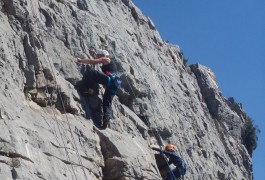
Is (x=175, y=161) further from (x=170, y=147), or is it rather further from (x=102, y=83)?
(x=102, y=83)

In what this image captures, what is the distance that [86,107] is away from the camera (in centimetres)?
1491

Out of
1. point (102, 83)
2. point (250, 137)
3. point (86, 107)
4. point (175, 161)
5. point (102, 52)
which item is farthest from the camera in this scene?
point (250, 137)

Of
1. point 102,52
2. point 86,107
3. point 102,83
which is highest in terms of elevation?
point 102,52

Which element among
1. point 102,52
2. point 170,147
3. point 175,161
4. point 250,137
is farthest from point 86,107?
point 250,137

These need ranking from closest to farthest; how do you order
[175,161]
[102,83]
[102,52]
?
[102,83] → [102,52] → [175,161]

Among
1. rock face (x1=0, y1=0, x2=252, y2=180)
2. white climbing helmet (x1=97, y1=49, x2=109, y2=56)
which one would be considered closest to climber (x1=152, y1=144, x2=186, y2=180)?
rock face (x1=0, y1=0, x2=252, y2=180)

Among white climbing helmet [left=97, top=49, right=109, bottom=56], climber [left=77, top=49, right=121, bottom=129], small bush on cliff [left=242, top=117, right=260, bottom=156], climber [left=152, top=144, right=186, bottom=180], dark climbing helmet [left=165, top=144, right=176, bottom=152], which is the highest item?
small bush on cliff [left=242, top=117, right=260, bottom=156]

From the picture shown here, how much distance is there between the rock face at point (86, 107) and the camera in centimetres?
1235

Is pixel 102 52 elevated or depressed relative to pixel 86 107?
elevated

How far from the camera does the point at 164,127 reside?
57.0ft

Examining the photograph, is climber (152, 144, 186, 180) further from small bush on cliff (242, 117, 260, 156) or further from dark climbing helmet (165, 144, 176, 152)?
small bush on cliff (242, 117, 260, 156)

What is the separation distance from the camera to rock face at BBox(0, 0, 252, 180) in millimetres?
12352

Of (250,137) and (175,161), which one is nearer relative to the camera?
(175,161)

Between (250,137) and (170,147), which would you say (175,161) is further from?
(250,137)
